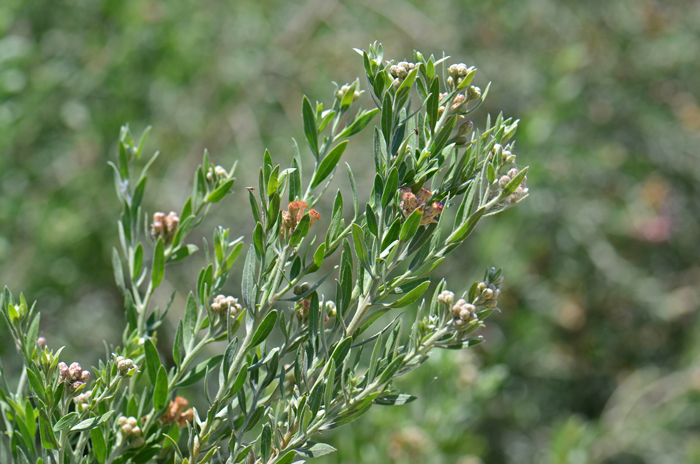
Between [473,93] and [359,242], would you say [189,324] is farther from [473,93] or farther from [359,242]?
[473,93]

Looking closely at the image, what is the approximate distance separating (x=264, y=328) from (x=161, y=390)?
18cm

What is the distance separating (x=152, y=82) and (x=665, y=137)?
3.20m

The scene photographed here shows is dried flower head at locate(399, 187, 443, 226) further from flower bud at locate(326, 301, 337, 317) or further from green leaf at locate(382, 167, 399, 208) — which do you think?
flower bud at locate(326, 301, 337, 317)

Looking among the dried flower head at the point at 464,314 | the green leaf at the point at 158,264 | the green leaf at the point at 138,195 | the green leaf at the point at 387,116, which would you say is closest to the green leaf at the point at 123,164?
the green leaf at the point at 138,195

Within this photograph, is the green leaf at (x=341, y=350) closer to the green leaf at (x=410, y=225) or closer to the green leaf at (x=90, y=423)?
the green leaf at (x=410, y=225)

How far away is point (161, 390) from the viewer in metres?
0.75

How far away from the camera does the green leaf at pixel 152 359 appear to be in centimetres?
74

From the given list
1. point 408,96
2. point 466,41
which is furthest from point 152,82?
point 408,96

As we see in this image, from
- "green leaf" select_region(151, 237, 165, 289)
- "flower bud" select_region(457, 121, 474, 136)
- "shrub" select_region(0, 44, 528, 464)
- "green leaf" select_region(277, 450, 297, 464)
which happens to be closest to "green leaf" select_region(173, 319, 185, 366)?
"shrub" select_region(0, 44, 528, 464)

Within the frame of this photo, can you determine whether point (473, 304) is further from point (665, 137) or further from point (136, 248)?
point (665, 137)

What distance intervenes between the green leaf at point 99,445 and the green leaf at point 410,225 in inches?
17.2

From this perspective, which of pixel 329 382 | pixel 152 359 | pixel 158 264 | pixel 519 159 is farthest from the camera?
pixel 519 159

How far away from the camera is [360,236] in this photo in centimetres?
66

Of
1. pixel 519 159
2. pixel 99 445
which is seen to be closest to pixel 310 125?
pixel 99 445
